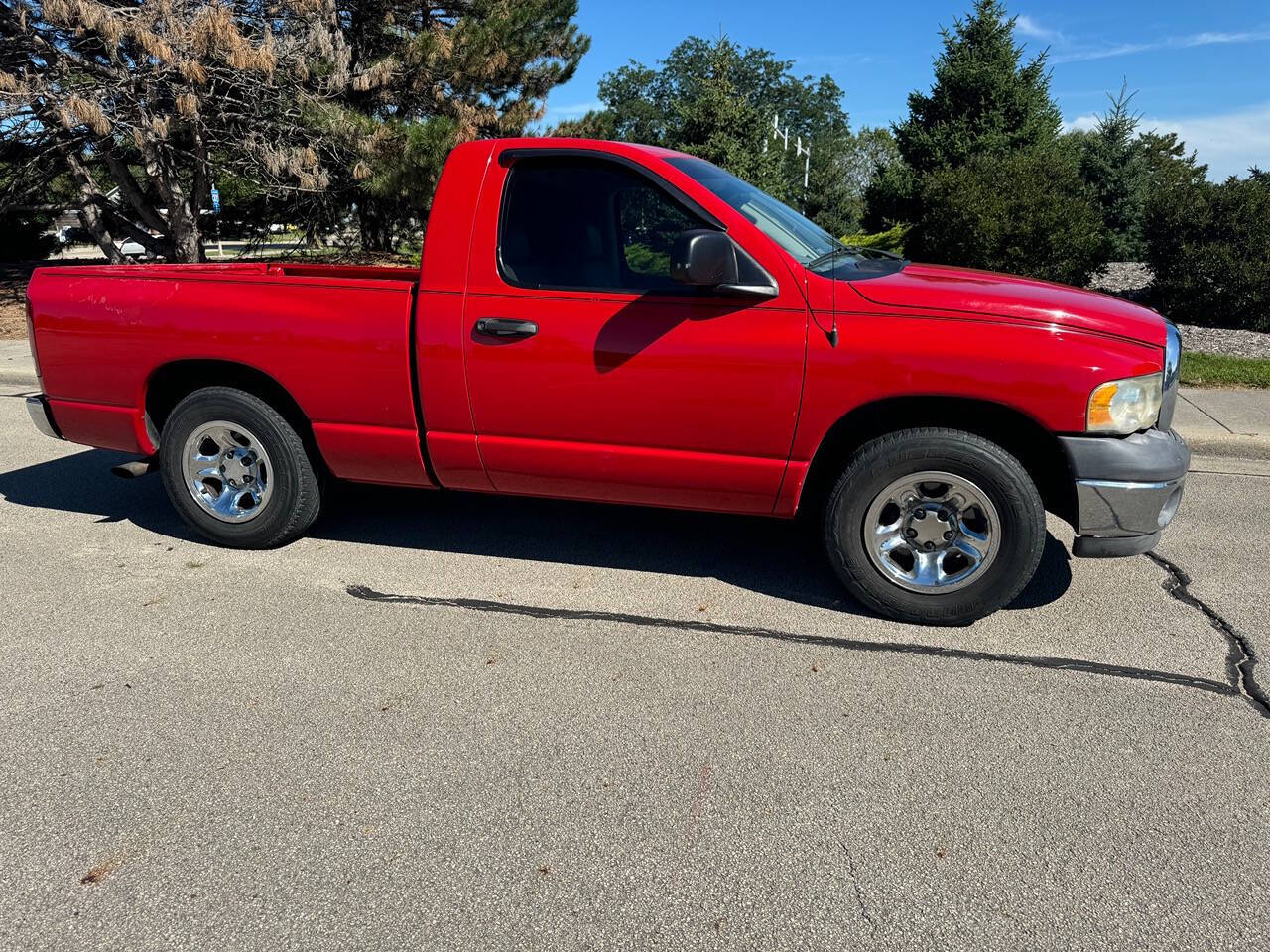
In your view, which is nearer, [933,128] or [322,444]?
[322,444]

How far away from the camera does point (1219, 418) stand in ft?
26.5

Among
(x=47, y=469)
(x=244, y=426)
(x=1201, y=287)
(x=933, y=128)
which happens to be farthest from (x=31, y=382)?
(x=933, y=128)

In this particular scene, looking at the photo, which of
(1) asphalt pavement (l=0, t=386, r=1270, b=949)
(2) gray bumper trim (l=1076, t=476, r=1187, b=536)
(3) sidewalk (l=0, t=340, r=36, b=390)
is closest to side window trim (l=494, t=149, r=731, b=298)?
(1) asphalt pavement (l=0, t=386, r=1270, b=949)

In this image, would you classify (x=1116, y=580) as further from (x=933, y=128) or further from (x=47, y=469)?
(x=933, y=128)

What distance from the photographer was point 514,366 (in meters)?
4.35

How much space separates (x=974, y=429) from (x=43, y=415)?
469cm

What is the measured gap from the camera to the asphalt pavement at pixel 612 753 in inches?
98.4

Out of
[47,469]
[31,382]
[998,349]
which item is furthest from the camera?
[31,382]

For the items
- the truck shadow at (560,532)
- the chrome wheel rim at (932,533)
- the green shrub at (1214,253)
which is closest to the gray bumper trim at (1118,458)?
the chrome wheel rim at (932,533)

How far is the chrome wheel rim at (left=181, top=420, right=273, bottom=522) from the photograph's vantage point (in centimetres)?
495

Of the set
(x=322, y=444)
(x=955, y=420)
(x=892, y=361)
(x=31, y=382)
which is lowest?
(x=31, y=382)

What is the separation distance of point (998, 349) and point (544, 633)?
6.98ft

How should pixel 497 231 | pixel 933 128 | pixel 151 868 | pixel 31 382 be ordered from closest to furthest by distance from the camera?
pixel 151 868 < pixel 497 231 < pixel 31 382 < pixel 933 128

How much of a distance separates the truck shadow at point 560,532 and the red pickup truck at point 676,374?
423 millimetres
